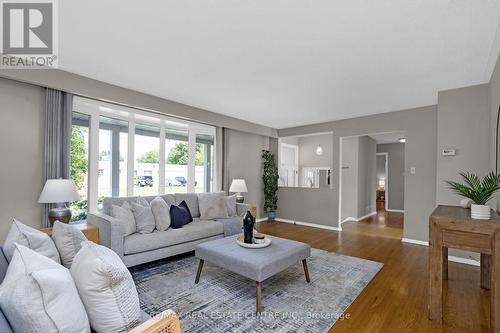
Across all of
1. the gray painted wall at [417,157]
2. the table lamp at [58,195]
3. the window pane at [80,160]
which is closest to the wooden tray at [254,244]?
the table lamp at [58,195]

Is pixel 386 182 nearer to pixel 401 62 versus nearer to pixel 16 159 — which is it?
pixel 401 62

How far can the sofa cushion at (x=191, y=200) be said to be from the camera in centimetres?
411


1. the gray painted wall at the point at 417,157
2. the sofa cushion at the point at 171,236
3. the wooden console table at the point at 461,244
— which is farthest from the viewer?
the gray painted wall at the point at 417,157

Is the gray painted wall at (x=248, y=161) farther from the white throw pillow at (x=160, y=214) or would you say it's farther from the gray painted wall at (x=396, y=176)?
the gray painted wall at (x=396, y=176)

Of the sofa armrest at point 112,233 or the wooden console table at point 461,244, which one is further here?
the sofa armrest at point 112,233

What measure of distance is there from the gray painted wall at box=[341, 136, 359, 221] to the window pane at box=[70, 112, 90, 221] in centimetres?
587

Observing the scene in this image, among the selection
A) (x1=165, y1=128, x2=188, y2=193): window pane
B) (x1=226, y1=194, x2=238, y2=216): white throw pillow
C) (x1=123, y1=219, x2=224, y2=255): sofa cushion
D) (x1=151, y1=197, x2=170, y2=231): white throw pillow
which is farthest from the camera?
(x1=165, y1=128, x2=188, y2=193): window pane

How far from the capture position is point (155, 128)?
4422 mm

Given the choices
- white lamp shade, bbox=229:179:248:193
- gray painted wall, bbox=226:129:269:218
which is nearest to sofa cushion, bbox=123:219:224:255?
white lamp shade, bbox=229:179:248:193

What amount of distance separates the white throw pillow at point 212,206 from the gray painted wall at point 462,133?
353 centimetres

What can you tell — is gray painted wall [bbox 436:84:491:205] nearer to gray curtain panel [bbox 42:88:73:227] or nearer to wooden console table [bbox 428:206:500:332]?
wooden console table [bbox 428:206:500:332]

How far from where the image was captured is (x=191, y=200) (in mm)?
4238

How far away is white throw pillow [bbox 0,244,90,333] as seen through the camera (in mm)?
875

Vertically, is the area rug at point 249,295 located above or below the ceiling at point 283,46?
below
